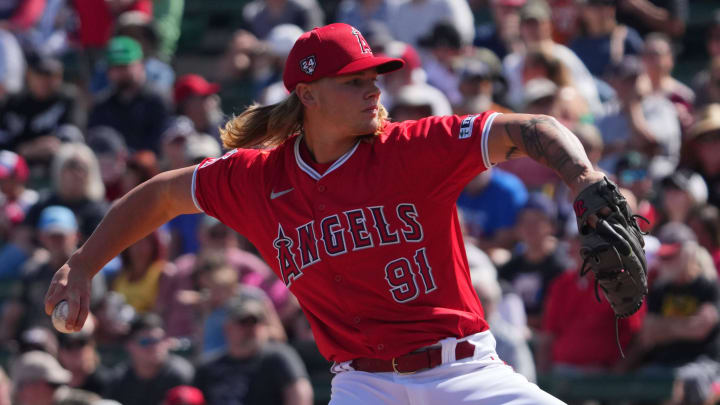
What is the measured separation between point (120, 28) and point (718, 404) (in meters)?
6.24

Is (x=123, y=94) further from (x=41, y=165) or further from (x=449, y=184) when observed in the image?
(x=449, y=184)

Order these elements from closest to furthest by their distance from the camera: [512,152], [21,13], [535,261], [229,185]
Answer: [512,152], [229,185], [535,261], [21,13]

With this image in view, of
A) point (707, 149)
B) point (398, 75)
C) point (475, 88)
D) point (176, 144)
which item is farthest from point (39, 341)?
point (707, 149)

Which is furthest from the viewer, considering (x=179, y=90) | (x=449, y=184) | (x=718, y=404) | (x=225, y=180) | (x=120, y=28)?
(x=120, y=28)

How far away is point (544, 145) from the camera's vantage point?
3.93 metres

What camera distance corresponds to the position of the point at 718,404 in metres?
7.15

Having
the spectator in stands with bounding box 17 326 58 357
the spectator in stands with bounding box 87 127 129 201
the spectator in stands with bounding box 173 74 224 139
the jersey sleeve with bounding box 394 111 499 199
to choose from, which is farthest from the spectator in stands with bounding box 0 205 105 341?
the jersey sleeve with bounding box 394 111 499 199

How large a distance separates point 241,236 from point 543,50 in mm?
2884

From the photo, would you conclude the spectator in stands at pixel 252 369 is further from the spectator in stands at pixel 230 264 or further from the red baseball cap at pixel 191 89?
the red baseball cap at pixel 191 89

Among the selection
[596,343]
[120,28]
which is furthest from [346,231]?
[120,28]

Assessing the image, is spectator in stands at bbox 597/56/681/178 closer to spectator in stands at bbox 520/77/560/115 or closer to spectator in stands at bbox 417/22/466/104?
spectator in stands at bbox 520/77/560/115

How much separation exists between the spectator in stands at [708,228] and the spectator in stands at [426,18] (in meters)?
3.17

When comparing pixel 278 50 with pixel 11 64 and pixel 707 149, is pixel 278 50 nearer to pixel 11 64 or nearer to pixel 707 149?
pixel 11 64

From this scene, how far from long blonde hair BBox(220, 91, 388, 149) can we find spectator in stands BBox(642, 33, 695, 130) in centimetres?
568
